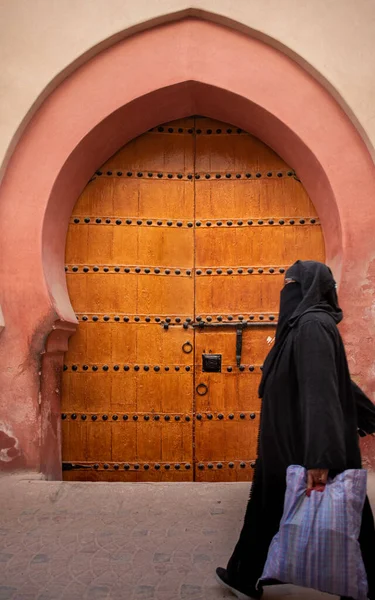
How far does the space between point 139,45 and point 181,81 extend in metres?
0.41

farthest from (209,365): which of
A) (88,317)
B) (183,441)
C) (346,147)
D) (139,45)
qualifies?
(139,45)

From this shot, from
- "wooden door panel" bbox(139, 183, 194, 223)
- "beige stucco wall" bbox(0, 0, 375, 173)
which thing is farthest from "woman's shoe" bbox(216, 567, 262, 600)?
"beige stucco wall" bbox(0, 0, 375, 173)

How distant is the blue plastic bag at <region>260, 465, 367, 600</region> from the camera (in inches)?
74.0

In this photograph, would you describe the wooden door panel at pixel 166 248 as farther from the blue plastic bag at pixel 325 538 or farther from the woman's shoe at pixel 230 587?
the blue plastic bag at pixel 325 538

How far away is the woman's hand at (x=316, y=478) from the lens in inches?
77.3

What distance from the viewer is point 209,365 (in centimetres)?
417

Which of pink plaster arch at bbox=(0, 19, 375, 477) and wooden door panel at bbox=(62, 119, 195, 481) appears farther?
wooden door panel at bbox=(62, 119, 195, 481)

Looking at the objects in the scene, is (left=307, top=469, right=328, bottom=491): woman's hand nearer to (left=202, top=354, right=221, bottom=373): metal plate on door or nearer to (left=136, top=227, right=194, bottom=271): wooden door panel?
(left=202, top=354, right=221, bottom=373): metal plate on door

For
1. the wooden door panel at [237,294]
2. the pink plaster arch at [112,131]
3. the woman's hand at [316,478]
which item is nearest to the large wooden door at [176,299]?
the wooden door panel at [237,294]

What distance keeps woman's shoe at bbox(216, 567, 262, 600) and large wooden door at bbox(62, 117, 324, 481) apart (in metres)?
1.72

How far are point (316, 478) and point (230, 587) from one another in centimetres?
71

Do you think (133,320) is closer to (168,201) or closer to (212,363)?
(212,363)

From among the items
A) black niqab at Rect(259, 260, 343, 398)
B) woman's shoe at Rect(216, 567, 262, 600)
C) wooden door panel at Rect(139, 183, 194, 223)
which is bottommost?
woman's shoe at Rect(216, 567, 262, 600)

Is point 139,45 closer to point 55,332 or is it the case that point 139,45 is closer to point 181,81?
point 181,81
